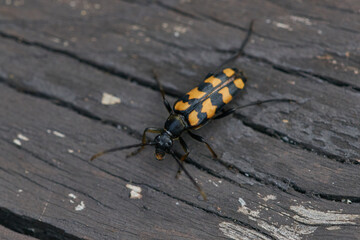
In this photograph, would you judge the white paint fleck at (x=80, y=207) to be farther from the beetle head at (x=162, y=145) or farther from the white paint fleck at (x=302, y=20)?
the white paint fleck at (x=302, y=20)

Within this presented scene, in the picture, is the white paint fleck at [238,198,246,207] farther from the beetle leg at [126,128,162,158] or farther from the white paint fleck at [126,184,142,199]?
the beetle leg at [126,128,162,158]

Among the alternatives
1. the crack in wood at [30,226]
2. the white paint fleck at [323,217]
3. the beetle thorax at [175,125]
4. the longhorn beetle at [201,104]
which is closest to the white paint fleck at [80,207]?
the crack in wood at [30,226]

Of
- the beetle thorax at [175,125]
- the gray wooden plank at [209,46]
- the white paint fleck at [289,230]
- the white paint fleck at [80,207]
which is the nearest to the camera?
the white paint fleck at [289,230]

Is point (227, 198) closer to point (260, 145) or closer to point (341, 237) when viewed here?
point (260, 145)

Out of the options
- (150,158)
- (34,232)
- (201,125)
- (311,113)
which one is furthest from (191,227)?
(311,113)

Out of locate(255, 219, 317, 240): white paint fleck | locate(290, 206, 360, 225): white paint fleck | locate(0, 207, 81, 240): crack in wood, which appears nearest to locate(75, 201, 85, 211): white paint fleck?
locate(0, 207, 81, 240): crack in wood

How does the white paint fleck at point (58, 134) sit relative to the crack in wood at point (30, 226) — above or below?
above

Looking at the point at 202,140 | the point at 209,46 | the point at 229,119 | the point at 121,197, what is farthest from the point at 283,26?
the point at 121,197
